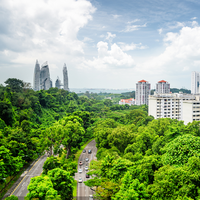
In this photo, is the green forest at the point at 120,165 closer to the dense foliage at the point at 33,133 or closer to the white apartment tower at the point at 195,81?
the dense foliage at the point at 33,133

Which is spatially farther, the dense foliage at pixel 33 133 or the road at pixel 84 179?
the road at pixel 84 179

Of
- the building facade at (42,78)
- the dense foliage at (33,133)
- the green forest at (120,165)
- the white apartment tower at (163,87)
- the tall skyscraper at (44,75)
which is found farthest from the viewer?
the white apartment tower at (163,87)

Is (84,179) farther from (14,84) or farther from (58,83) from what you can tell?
(58,83)

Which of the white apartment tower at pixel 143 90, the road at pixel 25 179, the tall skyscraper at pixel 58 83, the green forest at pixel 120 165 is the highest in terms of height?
the tall skyscraper at pixel 58 83

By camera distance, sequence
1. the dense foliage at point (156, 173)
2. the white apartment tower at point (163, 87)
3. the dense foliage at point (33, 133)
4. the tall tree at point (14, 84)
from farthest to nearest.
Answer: the white apartment tower at point (163, 87), the tall tree at point (14, 84), the dense foliage at point (33, 133), the dense foliage at point (156, 173)

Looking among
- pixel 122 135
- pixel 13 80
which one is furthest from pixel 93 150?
pixel 13 80

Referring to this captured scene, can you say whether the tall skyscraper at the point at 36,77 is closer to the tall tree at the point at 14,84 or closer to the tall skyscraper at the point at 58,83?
the tall skyscraper at the point at 58,83

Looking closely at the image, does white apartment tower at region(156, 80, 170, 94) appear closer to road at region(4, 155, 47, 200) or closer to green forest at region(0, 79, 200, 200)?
green forest at region(0, 79, 200, 200)

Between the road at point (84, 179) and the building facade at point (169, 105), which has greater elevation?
the building facade at point (169, 105)

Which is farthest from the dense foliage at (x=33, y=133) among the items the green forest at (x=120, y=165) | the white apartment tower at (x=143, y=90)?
the white apartment tower at (x=143, y=90)

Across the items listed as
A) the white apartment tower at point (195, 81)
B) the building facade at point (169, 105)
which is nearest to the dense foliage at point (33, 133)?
the building facade at point (169, 105)
